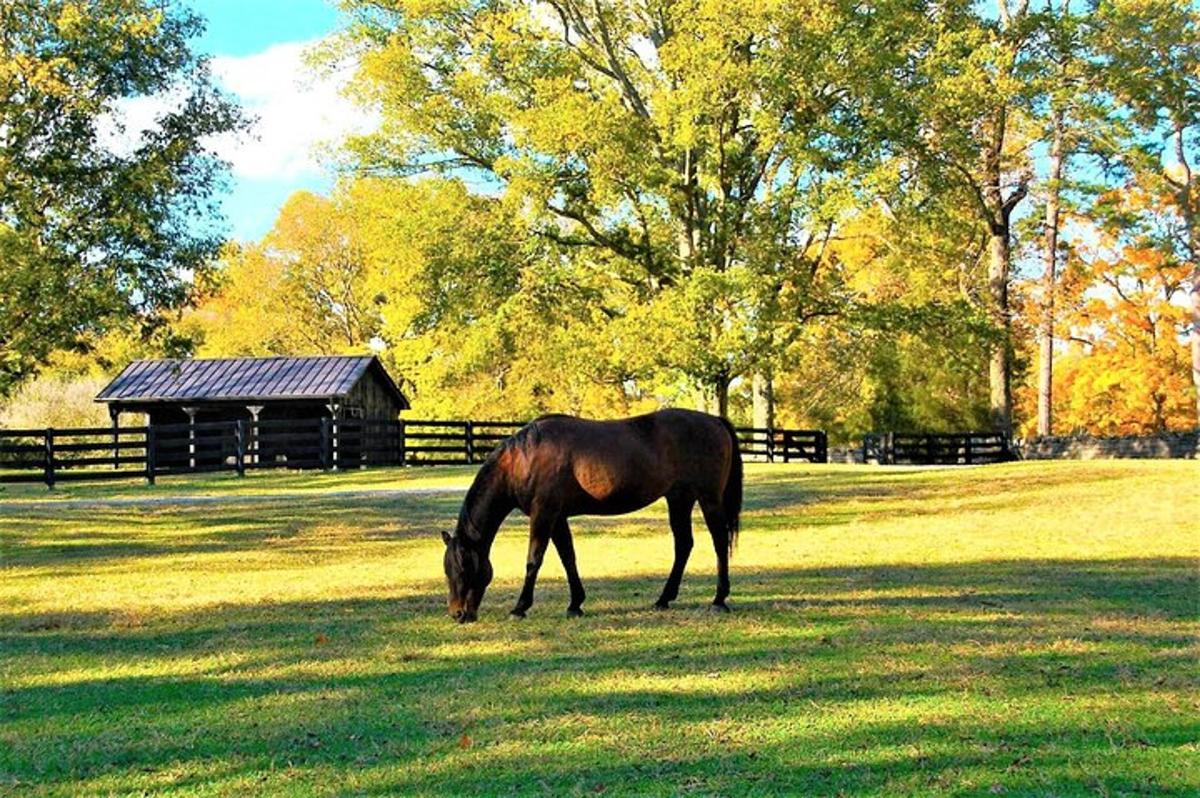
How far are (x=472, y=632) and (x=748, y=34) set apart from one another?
19.9 metres

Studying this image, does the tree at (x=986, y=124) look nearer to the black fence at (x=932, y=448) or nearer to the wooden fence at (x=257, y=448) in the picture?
the black fence at (x=932, y=448)

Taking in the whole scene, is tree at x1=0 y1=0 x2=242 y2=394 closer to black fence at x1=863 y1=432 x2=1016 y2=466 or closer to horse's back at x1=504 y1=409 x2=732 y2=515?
horse's back at x1=504 y1=409 x2=732 y2=515

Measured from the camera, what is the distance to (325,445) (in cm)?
3119

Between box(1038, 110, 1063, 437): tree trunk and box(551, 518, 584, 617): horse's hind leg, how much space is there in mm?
27636

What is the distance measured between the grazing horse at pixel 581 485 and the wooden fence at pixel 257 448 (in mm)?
19953

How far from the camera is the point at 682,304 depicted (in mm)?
24344

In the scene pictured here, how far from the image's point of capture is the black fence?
34875 mm

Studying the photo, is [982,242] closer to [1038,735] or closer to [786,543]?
[786,543]

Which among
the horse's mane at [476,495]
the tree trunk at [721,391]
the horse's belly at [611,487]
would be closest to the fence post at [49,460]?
the tree trunk at [721,391]

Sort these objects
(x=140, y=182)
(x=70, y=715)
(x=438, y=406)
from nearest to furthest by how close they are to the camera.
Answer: (x=70, y=715) → (x=140, y=182) → (x=438, y=406)

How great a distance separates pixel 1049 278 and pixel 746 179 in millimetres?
12750

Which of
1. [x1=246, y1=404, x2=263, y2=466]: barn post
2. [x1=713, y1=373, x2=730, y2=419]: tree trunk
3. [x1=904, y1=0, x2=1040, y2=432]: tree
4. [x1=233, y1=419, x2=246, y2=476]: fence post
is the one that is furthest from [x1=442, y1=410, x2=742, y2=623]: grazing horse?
[x1=246, y1=404, x2=263, y2=466]: barn post

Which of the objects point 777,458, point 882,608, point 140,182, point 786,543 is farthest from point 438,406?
point 882,608

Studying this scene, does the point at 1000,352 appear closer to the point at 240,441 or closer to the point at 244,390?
the point at 240,441
